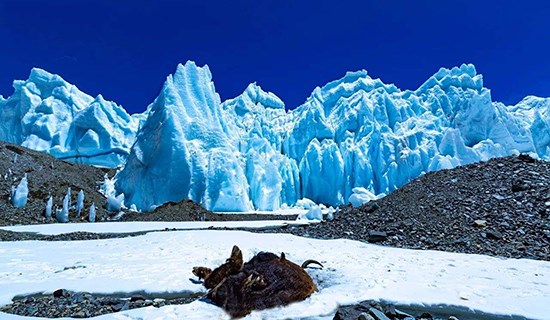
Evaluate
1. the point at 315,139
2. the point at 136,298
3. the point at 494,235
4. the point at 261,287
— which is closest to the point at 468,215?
the point at 494,235

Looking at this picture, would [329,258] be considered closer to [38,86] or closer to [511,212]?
[511,212]

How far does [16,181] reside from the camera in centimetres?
2564

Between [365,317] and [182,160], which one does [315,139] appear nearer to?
[182,160]

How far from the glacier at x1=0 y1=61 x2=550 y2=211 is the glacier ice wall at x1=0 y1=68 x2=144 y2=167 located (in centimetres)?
17

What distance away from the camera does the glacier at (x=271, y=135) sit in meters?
32.7

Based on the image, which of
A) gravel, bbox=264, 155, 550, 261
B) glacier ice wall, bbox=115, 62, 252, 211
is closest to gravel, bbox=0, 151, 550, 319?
gravel, bbox=264, 155, 550, 261

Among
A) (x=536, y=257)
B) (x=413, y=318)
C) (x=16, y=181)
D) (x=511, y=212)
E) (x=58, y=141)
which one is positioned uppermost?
(x=58, y=141)

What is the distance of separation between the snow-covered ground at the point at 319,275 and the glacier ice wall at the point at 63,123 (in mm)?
45568

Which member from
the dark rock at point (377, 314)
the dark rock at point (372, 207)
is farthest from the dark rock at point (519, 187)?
the dark rock at point (377, 314)

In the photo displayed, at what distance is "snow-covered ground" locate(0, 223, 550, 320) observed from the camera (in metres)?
4.21

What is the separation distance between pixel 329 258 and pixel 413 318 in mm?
3499

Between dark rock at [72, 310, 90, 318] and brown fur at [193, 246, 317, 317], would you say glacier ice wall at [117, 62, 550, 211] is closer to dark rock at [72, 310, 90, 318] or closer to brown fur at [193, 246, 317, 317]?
brown fur at [193, 246, 317, 317]

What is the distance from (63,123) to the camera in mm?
52625

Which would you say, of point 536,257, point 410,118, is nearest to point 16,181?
point 536,257
